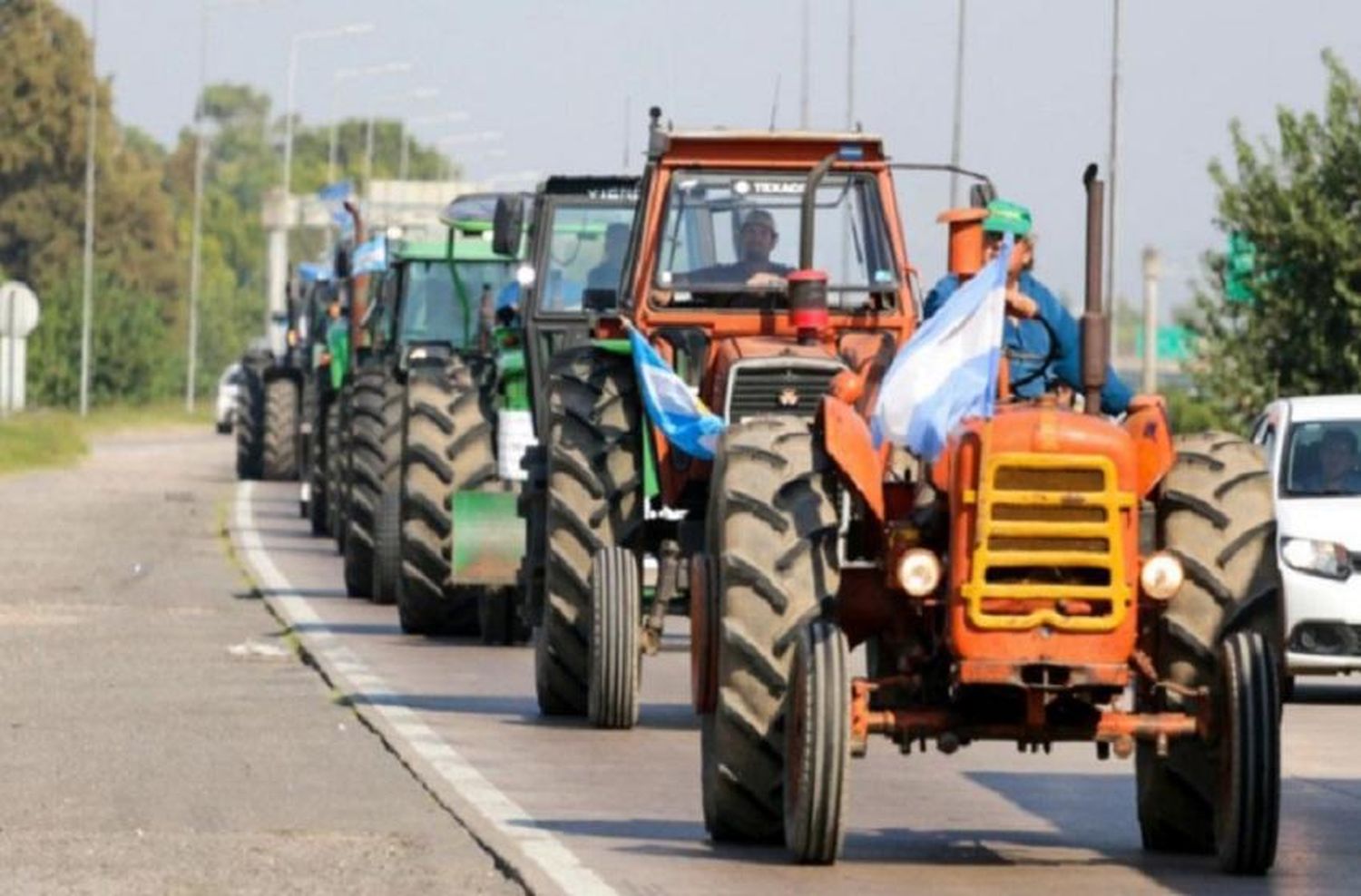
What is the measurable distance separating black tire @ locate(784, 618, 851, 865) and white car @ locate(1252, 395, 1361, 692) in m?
9.31

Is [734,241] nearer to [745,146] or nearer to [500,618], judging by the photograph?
[745,146]

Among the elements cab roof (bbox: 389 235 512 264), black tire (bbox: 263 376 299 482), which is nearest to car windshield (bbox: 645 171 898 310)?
cab roof (bbox: 389 235 512 264)

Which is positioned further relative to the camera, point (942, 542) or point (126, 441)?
point (126, 441)

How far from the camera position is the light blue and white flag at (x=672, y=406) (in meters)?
18.8

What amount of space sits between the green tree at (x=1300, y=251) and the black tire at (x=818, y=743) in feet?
98.6

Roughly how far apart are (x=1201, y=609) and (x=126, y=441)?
7409 centimetres

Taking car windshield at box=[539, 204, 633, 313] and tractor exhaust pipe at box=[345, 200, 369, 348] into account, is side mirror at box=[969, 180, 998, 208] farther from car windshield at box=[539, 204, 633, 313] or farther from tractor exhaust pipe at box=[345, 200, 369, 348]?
tractor exhaust pipe at box=[345, 200, 369, 348]

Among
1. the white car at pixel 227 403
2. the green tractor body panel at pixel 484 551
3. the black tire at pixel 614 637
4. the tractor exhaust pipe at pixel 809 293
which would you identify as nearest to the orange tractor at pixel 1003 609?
the tractor exhaust pipe at pixel 809 293

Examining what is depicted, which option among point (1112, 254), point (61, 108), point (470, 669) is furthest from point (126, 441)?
point (470, 669)

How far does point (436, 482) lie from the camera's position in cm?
2664

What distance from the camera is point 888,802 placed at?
1633cm

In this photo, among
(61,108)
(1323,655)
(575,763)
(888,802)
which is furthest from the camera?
(61,108)

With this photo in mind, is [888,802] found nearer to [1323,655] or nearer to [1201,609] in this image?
[1201,609]

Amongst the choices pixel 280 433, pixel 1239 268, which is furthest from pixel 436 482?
pixel 280 433
